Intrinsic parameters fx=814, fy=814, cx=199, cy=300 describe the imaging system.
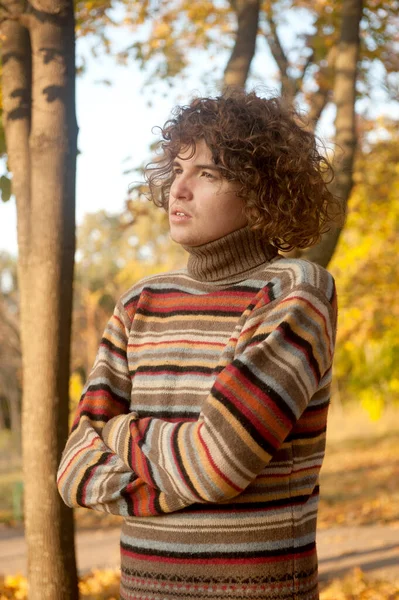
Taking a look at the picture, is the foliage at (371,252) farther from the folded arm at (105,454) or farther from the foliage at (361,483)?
the folded arm at (105,454)

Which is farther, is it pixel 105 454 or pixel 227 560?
pixel 105 454

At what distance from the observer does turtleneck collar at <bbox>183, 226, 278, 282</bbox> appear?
2.23m

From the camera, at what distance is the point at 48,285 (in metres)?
3.42

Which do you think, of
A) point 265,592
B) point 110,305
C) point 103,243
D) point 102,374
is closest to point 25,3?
point 102,374

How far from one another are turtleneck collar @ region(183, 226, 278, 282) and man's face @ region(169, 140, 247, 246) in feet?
0.07

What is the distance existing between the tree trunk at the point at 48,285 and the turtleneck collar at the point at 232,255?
4.27ft

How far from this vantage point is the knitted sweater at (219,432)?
1932 mm

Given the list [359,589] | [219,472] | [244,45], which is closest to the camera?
[219,472]

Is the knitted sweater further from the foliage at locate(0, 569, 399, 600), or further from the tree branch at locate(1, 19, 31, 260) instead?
the foliage at locate(0, 569, 399, 600)

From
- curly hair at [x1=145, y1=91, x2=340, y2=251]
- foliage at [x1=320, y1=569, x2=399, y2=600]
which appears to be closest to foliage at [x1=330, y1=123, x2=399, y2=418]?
foliage at [x1=320, y1=569, x2=399, y2=600]

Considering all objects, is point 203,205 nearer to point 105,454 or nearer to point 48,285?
point 105,454

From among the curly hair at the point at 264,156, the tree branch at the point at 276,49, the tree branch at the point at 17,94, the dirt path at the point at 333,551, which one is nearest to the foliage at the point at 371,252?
the tree branch at the point at 276,49

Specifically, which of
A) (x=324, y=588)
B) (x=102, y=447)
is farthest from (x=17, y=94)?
(x=324, y=588)

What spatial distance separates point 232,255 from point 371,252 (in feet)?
37.1
